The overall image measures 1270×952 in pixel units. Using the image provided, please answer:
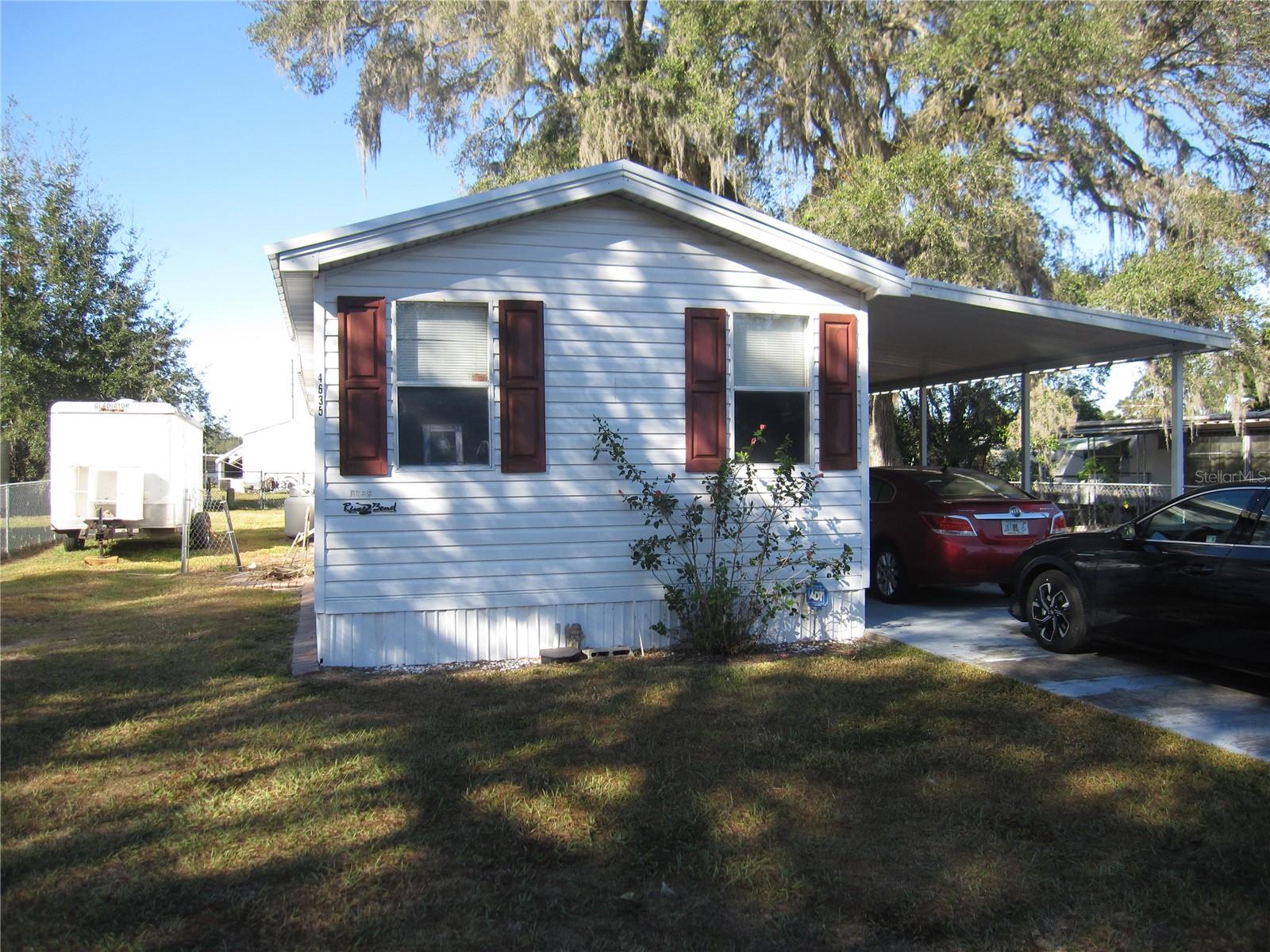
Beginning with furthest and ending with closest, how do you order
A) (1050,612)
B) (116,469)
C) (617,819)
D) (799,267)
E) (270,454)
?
1. (270,454)
2. (116,469)
3. (799,267)
4. (1050,612)
5. (617,819)

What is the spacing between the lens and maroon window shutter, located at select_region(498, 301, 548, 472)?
706 cm

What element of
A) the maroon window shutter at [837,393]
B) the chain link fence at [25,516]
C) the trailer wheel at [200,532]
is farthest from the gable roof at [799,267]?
the chain link fence at [25,516]

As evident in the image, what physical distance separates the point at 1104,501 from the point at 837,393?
11.7 metres

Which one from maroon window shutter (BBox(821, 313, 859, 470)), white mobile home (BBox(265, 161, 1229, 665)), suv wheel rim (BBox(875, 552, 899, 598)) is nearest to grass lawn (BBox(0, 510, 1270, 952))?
white mobile home (BBox(265, 161, 1229, 665))

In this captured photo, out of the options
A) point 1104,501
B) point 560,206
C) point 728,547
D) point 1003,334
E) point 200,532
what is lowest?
point 200,532

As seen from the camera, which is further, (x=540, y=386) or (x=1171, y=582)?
(x=540, y=386)

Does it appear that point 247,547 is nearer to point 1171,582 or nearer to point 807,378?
point 807,378

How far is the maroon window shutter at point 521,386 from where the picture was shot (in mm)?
7059

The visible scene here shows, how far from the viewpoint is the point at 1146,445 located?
2297 cm

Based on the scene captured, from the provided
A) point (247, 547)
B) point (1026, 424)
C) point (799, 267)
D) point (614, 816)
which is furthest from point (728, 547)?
point (247, 547)

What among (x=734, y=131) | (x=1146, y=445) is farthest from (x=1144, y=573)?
(x=1146, y=445)

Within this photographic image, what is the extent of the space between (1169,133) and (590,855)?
679 inches

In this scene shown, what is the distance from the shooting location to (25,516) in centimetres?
1586

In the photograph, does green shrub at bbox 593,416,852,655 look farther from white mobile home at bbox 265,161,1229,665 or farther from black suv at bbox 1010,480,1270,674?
black suv at bbox 1010,480,1270,674
